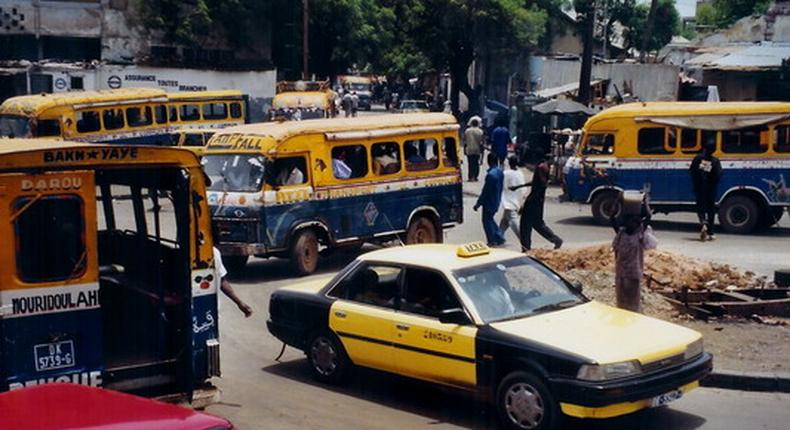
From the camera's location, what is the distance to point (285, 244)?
16.5 m

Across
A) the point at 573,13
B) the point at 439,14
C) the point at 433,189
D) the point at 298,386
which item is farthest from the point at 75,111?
the point at 573,13

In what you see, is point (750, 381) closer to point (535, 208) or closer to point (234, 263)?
point (535, 208)

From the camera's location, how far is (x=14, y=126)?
27.9 m

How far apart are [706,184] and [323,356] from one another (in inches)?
470

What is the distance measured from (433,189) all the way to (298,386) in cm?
823

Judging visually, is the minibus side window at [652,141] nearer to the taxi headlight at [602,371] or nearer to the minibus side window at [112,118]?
the taxi headlight at [602,371]

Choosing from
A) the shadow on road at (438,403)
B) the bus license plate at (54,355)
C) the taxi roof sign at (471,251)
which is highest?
the taxi roof sign at (471,251)

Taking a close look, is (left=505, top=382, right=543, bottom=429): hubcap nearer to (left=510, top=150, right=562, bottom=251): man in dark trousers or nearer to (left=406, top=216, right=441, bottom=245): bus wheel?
(left=510, top=150, right=562, bottom=251): man in dark trousers

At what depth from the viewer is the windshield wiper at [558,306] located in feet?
32.0

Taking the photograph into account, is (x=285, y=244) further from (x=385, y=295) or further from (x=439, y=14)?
(x=439, y=14)

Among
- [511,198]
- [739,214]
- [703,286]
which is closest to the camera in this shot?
[703,286]

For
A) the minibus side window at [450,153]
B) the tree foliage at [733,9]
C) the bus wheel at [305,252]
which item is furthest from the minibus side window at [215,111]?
the tree foliage at [733,9]

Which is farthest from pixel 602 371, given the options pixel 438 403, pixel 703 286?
pixel 703 286

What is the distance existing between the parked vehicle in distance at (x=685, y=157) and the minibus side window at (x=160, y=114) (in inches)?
500
